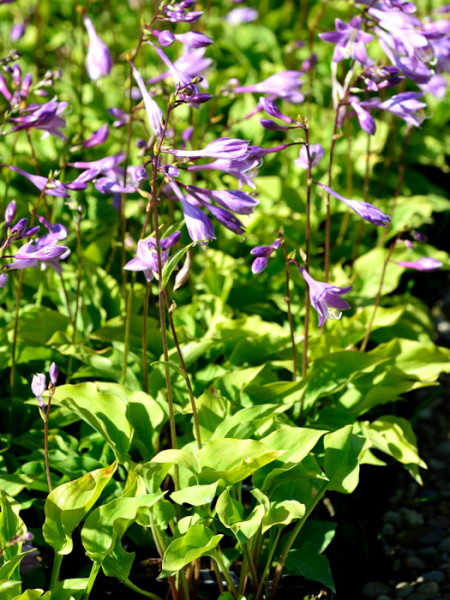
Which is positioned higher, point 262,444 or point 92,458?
point 262,444

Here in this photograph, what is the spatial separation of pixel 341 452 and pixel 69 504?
0.72 m

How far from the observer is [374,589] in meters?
2.62

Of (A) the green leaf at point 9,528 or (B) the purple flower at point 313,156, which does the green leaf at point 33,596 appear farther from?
(B) the purple flower at point 313,156

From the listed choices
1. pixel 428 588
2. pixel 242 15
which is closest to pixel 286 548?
pixel 428 588

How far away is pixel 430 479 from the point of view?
3.24m

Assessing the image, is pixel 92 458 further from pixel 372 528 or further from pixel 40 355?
pixel 372 528

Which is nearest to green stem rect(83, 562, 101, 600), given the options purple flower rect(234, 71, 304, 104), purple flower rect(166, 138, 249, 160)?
purple flower rect(166, 138, 249, 160)

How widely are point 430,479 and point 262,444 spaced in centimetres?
164

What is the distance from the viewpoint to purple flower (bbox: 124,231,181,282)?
1865mm

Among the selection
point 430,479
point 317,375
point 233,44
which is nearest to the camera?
point 317,375

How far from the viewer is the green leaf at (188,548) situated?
1.81m

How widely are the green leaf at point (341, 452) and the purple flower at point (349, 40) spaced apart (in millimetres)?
1081

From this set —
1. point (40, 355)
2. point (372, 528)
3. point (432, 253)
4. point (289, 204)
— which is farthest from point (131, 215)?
point (372, 528)

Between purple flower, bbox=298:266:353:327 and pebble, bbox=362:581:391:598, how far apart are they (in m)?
1.09
